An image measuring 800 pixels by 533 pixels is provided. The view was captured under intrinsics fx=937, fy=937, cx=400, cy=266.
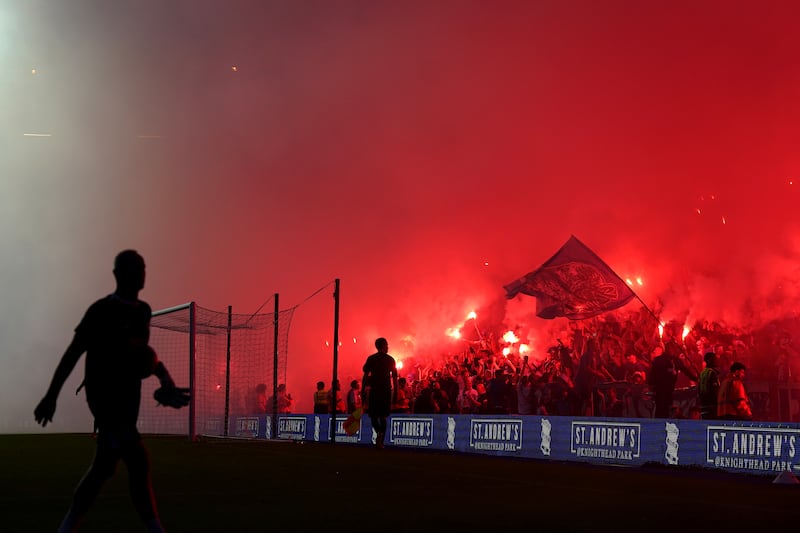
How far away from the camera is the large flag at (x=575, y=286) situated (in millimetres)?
24875

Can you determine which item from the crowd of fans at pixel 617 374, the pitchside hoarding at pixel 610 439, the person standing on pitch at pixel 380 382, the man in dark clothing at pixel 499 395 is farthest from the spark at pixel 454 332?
the person standing on pitch at pixel 380 382

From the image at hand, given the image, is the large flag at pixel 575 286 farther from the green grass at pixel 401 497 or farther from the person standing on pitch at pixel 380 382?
the green grass at pixel 401 497

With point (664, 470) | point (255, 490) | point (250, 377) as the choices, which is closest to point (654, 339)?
point (664, 470)

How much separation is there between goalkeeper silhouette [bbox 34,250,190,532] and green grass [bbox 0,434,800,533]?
1537 mm

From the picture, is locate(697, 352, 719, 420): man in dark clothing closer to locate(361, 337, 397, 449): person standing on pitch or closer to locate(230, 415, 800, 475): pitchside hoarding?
locate(230, 415, 800, 475): pitchside hoarding

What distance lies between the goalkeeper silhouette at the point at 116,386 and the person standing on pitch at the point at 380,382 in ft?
43.4

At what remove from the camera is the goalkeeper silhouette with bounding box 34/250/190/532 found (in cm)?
568

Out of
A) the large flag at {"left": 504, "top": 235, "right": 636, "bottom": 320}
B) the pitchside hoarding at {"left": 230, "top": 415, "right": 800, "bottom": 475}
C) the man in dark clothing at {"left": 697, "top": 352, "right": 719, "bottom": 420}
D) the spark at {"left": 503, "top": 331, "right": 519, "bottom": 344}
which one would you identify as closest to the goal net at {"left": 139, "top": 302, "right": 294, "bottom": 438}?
the large flag at {"left": 504, "top": 235, "right": 636, "bottom": 320}

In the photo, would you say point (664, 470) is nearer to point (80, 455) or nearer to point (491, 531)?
point (491, 531)

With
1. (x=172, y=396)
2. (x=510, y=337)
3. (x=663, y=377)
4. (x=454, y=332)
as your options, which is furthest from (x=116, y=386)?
(x=454, y=332)

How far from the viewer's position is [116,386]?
5746 mm

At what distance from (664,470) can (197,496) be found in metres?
8.20

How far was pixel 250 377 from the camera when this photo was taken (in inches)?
1371

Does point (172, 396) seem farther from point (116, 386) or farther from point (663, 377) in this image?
point (663, 377)
